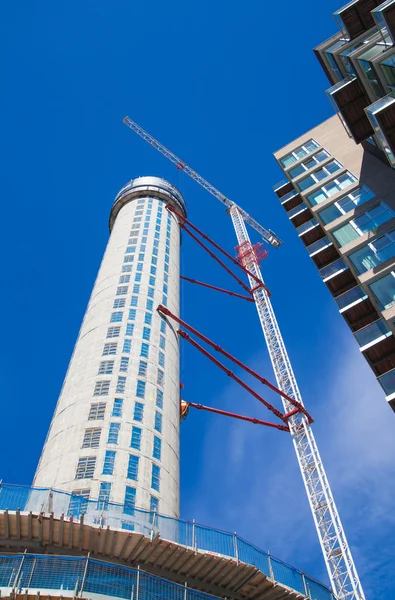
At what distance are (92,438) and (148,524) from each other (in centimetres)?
1182

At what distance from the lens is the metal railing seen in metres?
30.3

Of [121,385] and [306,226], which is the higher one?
[306,226]

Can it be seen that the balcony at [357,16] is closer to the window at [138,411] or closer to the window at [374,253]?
the window at [374,253]

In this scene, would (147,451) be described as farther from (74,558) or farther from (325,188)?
(325,188)

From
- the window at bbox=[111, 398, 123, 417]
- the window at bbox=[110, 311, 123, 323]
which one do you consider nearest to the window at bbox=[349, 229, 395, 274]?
the window at bbox=[111, 398, 123, 417]

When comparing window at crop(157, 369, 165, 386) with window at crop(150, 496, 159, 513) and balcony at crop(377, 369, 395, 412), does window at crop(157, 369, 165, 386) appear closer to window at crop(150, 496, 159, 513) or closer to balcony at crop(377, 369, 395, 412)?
window at crop(150, 496, 159, 513)

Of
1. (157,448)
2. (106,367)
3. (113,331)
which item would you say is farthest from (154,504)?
(113,331)

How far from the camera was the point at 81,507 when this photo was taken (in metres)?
31.4

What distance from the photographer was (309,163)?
42.1 m

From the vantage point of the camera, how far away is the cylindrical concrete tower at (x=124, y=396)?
40406 mm

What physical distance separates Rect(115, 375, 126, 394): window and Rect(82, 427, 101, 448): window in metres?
4.71

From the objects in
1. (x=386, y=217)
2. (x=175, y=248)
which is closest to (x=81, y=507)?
(x=386, y=217)

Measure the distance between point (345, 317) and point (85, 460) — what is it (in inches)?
893

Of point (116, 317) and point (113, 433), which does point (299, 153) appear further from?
point (113, 433)
